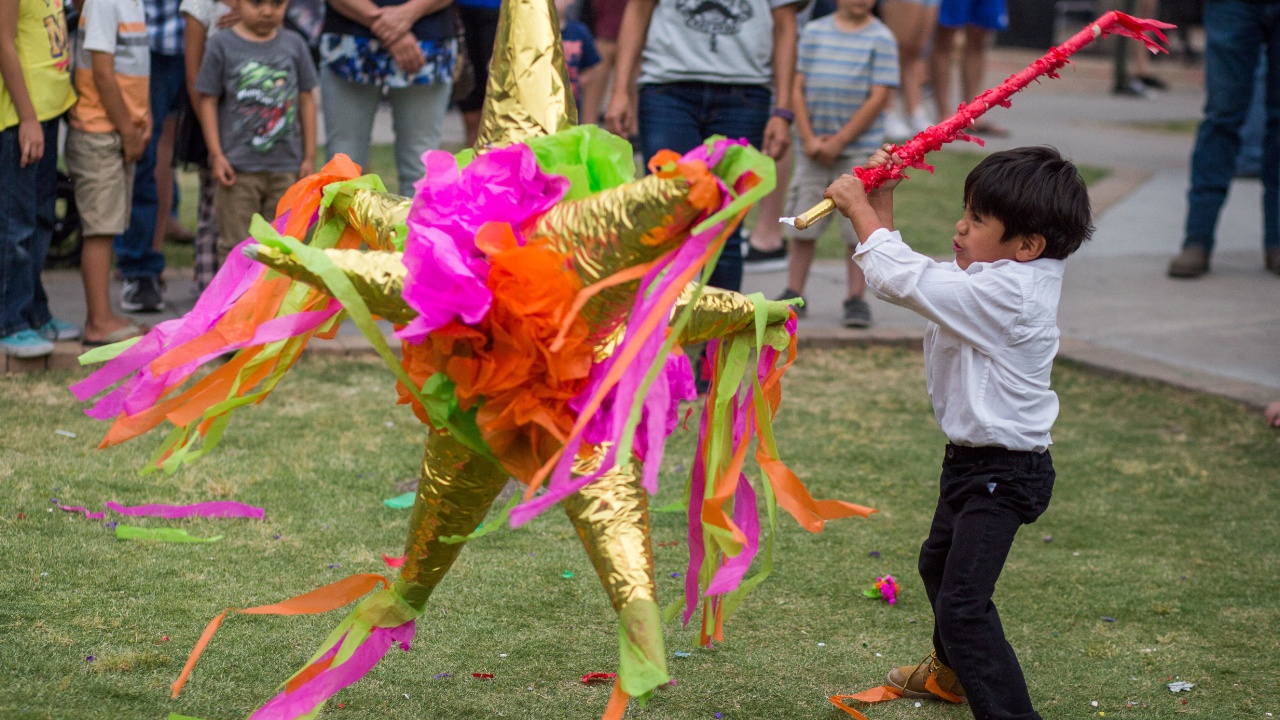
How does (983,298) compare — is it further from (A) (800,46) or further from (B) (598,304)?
(A) (800,46)

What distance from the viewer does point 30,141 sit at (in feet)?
14.9

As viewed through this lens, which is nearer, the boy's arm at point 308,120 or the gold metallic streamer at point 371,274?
the gold metallic streamer at point 371,274

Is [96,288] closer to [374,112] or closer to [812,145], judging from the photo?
[374,112]

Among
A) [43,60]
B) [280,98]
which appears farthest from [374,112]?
[43,60]

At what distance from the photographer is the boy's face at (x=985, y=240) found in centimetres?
268

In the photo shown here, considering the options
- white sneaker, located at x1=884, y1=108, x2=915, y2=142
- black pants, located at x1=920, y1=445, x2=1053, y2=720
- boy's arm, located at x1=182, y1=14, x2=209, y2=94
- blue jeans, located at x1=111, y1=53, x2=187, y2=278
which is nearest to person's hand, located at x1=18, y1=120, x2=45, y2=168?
boy's arm, located at x1=182, y1=14, x2=209, y2=94

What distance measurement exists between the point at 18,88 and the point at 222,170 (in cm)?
82

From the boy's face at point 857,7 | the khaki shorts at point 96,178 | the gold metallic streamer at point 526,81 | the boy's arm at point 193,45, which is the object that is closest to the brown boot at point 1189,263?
the boy's face at point 857,7

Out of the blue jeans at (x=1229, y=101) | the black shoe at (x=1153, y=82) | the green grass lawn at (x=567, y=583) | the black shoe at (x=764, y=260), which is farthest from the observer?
the black shoe at (x=1153, y=82)

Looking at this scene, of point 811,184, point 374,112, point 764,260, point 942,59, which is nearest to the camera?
point 374,112

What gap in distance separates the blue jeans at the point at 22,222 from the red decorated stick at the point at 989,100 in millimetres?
3134

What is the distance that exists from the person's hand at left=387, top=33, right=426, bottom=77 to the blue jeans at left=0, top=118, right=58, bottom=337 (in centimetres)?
119

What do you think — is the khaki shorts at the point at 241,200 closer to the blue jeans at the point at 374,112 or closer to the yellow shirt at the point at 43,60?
the blue jeans at the point at 374,112

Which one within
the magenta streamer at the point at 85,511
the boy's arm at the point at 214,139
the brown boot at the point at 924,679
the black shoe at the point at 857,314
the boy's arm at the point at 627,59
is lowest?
the black shoe at the point at 857,314
